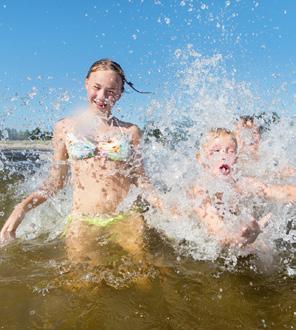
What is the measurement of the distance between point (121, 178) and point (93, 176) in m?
0.28

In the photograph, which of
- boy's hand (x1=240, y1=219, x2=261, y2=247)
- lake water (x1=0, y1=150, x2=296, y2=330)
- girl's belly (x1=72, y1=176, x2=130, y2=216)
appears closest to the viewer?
lake water (x1=0, y1=150, x2=296, y2=330)

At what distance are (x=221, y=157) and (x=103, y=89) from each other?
141 centimetres

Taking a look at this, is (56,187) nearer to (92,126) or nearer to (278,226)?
(92,126)

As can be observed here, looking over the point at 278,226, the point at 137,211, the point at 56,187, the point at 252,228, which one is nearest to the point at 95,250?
the point at 137,211

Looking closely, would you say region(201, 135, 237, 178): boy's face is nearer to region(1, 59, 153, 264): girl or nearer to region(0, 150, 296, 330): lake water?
region(1, 59, 153, 264): girl

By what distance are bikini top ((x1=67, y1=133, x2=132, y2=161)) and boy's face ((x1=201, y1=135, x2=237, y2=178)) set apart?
83cm

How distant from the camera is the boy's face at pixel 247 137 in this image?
7.24 m

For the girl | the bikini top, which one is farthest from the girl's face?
the bikini top

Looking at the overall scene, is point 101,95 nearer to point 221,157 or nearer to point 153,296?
point 221,157

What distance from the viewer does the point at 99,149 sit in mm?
4539

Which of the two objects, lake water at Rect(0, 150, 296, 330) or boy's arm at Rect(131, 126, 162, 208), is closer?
lake water at Rect(0, 150, 296, 330)

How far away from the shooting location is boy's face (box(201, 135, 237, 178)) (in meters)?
4.47

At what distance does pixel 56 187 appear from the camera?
473cm

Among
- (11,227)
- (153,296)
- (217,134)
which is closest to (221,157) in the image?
(217,134)
